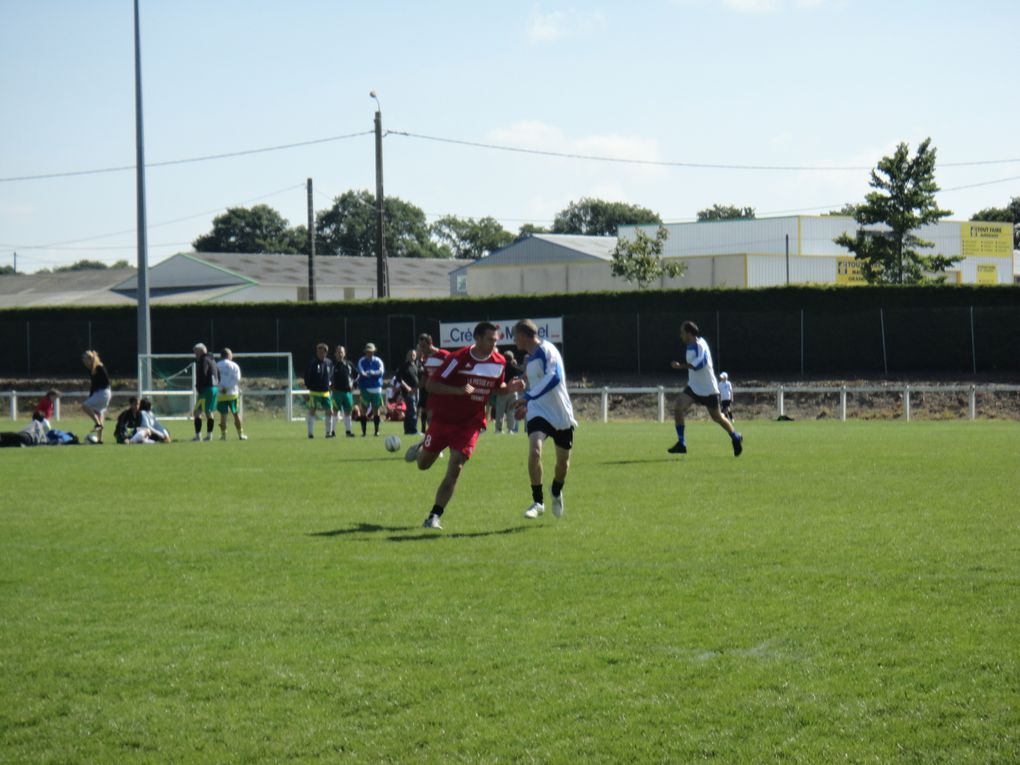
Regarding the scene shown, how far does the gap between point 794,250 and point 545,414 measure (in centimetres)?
6372

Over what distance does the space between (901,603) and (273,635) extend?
3.82 metres

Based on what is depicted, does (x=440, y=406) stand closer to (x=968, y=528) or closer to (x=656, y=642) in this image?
(x=968, y=528)

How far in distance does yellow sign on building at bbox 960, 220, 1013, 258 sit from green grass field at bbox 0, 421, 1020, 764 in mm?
65438

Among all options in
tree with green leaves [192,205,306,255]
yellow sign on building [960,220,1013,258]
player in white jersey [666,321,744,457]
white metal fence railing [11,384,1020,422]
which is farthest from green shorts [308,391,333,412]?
tree with green leaves [192,205,306,255]

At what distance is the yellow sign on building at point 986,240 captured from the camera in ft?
253

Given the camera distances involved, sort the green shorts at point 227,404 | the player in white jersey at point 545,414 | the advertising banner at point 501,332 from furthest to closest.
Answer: the advertising banner at point 501,332
the green shorts at point 227,404
the player in white jersey at point 545,414

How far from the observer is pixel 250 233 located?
13412 centimetres

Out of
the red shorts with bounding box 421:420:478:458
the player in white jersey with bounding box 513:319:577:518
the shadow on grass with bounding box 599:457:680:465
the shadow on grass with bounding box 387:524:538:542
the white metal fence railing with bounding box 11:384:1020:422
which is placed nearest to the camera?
the shadow on grass with bounding box 387:524:538:542

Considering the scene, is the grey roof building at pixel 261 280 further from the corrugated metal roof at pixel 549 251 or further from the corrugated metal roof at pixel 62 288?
the corrugated metal roof at pixel 549 251

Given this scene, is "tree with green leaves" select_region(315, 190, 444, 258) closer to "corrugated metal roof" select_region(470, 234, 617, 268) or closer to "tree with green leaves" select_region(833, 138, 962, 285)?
"corrugated metal roof" select_region(470, 234, 617, 268)

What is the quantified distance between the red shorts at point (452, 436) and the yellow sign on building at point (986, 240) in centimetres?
6985

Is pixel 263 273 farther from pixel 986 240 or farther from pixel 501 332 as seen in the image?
pixel 501 332

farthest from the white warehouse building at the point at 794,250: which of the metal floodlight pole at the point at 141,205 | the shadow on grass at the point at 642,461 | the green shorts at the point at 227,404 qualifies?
the shadow on grass at the point at 642,461

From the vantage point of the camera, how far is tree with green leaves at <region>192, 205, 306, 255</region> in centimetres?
13338
